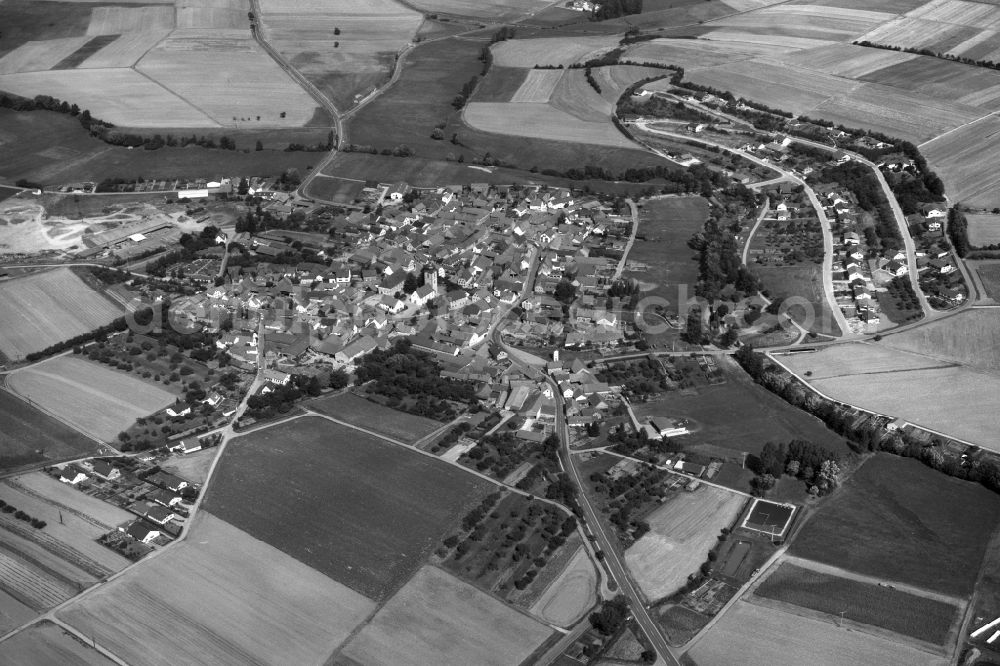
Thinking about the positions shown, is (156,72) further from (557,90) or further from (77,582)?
(77,582)

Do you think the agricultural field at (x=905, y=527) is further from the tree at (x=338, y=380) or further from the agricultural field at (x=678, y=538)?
the tree at (x=338, y=380)

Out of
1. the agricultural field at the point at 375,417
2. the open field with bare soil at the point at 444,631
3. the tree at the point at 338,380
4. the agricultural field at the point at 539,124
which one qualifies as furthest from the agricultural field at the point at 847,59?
the open field with bare soil at the point at 444,631

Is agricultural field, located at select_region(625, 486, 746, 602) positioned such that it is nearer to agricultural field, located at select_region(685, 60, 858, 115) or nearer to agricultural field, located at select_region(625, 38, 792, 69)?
agricultural field, located at select_region(685, 60, 858, 115)

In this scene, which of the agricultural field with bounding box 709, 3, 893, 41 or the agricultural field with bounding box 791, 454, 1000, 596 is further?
the agricultural field with bounding box 709, 3, 893, 41

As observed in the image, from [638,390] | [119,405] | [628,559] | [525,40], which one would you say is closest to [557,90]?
[525,40]

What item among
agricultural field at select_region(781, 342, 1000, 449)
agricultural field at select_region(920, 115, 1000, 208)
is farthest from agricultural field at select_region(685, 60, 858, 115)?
agricultural field at select_region(781, 342, 1000, 449)

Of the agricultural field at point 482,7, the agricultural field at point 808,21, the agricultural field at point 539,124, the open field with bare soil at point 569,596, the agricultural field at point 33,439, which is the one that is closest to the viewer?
the open field with bare soil at point 569,596
